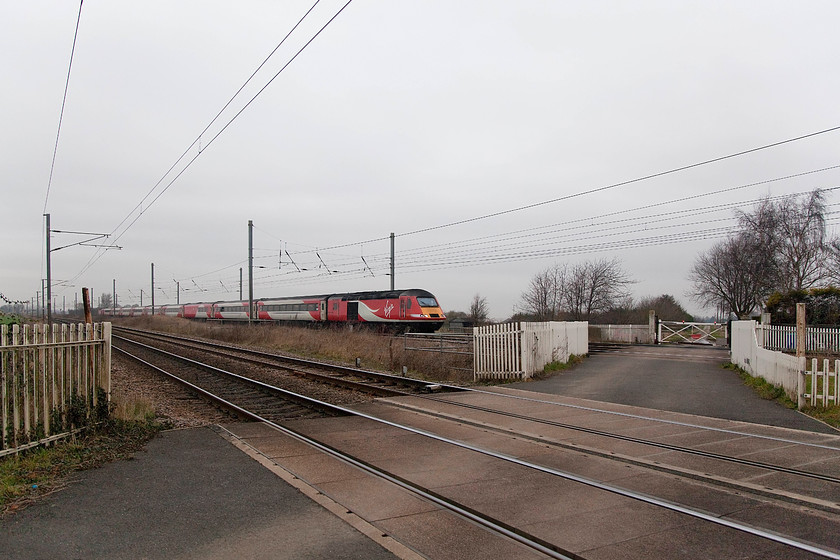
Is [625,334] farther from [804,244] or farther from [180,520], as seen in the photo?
[180,520]

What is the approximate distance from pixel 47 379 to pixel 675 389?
12734 millimetres

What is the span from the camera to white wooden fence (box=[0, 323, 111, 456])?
6926 mm

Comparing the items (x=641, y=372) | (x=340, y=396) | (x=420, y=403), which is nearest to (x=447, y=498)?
(x=420, y=403)

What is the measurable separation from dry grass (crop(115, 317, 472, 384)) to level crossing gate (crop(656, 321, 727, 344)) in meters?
20.7

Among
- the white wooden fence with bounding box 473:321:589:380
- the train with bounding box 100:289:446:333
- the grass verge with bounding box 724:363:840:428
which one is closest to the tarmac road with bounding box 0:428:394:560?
the grass verge with bounding box 724:363:840:428

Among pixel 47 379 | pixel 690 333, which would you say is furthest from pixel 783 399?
pixel 690 333

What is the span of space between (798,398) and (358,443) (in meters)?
8.24

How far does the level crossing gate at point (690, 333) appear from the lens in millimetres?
38969

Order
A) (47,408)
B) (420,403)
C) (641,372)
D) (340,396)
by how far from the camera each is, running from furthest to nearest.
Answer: (641,372) < (340,396) < (420,403) < (47,408)

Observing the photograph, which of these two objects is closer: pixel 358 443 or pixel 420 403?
pixel 358 443

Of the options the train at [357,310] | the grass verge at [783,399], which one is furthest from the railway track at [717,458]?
the train at [357,310]

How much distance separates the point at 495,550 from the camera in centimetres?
445

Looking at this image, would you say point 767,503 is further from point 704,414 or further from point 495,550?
point 704,414

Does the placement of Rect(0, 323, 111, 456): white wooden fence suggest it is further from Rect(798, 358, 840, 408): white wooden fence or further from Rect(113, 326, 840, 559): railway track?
Rect(798, 358, 840, 408): white wooden fence
